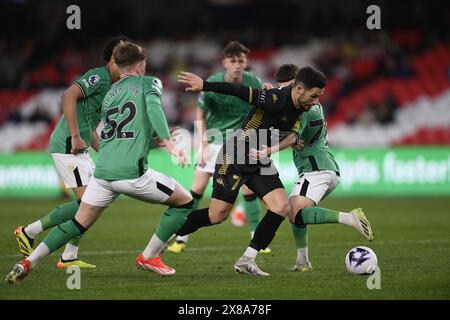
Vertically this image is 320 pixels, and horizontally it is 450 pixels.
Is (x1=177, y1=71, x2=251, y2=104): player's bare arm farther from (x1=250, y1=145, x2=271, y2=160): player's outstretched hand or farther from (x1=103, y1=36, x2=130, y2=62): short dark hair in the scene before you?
(x1=103, y1=36, x2=130, y2=62): short dark hair

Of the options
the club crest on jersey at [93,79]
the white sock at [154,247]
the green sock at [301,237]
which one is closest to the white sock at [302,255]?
the green sock at [301,237]

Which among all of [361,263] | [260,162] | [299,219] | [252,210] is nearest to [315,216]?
[299,219]

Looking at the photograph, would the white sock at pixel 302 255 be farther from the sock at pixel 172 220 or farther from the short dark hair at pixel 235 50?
the short dark hair at pixel 235 50

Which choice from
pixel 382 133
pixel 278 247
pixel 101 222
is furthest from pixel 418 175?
pixel 278 247

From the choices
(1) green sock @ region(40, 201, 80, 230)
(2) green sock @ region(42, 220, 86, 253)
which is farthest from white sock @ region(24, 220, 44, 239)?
(2) green sock @ region(42, 220, 86, 253)

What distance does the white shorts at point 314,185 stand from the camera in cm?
817

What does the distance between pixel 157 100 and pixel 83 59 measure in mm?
23671

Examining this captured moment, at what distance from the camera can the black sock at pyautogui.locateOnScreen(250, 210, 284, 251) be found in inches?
Result: 303

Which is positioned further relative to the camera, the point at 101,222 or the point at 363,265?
the point at 101,222

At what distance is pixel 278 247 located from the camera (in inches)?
412

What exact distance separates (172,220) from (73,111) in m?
1.47

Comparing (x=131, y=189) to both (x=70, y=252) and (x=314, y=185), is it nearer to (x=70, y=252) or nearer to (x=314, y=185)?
(x=70, y=252)

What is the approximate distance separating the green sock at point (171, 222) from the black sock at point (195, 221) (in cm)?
48

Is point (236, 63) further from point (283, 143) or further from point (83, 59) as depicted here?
point (83, 59)
